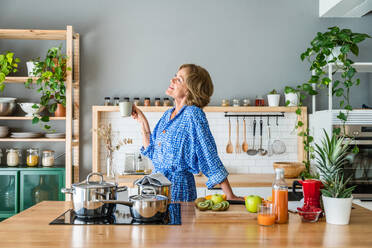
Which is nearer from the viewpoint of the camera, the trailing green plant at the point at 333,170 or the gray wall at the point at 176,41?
the trailing green plant at the point at 333,170

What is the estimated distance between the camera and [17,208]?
14.7 ft

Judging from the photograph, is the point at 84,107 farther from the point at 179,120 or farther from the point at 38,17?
the point at 179,120

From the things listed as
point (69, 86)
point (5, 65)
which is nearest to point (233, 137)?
point (69, 86)

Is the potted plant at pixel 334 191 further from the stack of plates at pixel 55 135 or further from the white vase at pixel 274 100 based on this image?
the stack of plates at pixel 55 135

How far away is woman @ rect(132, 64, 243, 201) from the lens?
2.50 m

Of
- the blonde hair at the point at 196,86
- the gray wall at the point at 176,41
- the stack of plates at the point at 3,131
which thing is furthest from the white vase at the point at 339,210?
the stack of plates at the point at 3,131

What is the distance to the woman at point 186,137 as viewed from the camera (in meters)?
2.50

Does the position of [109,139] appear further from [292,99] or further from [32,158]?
[292,99]

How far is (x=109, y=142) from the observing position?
15.3 ft

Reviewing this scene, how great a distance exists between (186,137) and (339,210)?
3.34 feet

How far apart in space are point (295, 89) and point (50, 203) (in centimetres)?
349

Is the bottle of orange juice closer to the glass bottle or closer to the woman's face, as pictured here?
the woman's face

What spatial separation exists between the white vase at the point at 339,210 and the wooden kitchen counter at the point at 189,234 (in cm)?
4

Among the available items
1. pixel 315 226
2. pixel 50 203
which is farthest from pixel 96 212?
pixel 315 226
